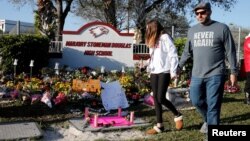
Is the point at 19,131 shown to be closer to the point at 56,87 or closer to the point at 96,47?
the point at 56,87

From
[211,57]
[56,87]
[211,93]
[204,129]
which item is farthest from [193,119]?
[56,87]

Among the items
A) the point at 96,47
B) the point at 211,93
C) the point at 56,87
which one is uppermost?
the point at 96,47

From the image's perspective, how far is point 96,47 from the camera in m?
13.6

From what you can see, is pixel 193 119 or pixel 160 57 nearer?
pixel 160 57

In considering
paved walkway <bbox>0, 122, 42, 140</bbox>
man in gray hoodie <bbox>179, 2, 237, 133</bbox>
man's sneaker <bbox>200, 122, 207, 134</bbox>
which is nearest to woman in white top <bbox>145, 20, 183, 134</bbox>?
man in gray hoodie <bbox>179, 2, 237, 133</bbox>

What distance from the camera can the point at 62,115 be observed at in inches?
278

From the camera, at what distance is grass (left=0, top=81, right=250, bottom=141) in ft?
19.0

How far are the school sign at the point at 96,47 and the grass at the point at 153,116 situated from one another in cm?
552

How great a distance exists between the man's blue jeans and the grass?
1.34 ft

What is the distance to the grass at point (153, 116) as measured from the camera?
5801 millimetres

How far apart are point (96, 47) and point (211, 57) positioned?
28.0ft

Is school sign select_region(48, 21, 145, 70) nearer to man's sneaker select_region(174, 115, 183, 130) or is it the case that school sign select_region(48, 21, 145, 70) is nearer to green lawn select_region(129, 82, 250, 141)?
green lawn select_region(129, 82, 250, 141)

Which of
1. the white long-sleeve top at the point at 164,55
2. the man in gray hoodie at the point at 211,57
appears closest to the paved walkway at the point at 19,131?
the white long-sleeve top at the point at 164,55

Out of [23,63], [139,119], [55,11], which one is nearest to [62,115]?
[139,119]
